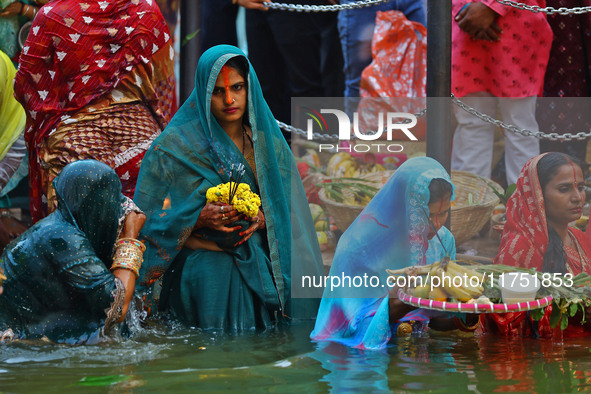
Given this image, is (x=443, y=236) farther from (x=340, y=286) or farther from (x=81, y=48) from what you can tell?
(x=81, y=48)

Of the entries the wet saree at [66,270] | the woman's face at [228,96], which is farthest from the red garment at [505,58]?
the wet saree at [66,270]

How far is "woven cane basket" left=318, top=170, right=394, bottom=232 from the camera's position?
457cm

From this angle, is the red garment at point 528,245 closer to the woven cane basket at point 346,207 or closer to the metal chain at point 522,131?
the metal chain at point 522,131

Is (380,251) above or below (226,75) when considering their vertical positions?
below

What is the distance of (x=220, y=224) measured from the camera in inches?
186

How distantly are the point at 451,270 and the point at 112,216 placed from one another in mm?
1620

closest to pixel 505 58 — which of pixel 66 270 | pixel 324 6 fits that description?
pixel 324 6

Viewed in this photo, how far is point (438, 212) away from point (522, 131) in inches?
33.2

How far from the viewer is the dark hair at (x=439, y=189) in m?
4.38

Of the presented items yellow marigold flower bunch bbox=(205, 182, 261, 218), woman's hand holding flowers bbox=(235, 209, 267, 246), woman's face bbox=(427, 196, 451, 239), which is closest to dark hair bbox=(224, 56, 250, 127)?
yellow marigold flower bunch bbox=(205, 182, 261, 218)

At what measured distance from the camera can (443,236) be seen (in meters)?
4.41

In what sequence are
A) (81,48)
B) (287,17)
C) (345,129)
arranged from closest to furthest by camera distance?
(345,129) < (81,48) < (287,17)

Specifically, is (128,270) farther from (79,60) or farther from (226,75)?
(79,60)

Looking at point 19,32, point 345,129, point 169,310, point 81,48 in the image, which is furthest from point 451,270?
point 19,32
